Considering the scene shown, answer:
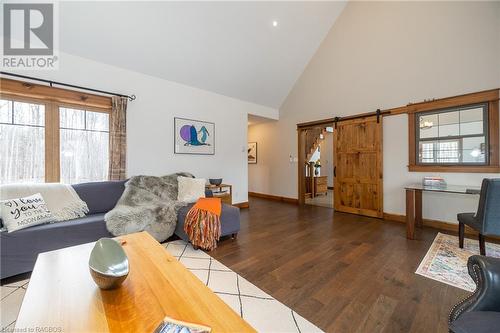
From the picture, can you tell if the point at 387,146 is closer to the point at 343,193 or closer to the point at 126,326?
the point at 343,193

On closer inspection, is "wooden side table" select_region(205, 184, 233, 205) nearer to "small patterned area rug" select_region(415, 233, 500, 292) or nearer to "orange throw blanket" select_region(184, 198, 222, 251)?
"orange throw blanket" select_region(184, 198, 222, 251)

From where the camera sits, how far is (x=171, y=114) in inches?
162

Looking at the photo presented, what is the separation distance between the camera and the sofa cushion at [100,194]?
288 centimetres

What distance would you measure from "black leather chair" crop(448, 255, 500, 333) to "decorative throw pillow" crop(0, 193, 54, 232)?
348cm

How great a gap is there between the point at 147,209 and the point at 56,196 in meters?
1.07

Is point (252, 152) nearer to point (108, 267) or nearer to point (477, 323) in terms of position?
point (108, 267)

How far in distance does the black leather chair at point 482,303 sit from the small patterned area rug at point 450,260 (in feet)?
3.80

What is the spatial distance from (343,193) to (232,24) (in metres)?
4.16

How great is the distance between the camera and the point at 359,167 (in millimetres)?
4520

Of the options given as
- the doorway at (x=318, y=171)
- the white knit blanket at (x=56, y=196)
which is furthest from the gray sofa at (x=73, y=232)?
the doorway at (x=318, y=171)

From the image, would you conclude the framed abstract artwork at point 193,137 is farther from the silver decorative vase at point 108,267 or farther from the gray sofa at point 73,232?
the silver decorative vase at point 108,267

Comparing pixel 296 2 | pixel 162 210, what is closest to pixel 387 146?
pixel 296 2

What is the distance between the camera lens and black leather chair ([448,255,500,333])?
91 cm

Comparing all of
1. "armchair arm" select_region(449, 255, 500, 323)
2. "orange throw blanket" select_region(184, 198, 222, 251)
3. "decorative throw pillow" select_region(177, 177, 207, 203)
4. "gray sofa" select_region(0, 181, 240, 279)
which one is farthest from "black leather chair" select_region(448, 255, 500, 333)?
"decorative throw pillow" select_region(177, 177, 207, 203)
